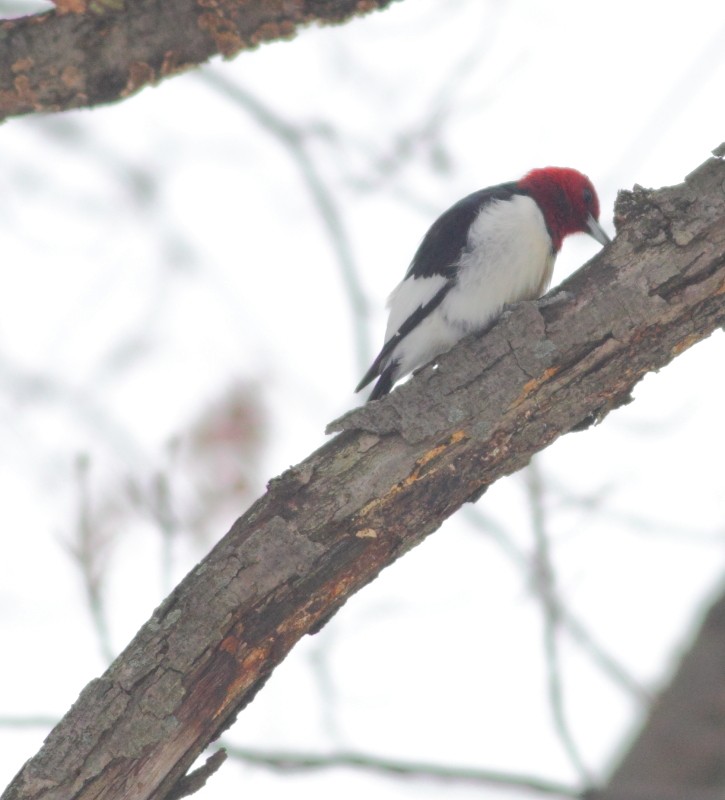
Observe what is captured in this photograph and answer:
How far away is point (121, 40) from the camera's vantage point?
3662mm

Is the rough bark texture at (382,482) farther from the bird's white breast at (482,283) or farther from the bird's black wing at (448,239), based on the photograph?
the bird's black wing at (448,239)

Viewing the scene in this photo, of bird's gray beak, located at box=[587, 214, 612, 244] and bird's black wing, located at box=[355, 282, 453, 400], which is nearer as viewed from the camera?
bird's black wing, located at box=[355, 282, 453, 400]

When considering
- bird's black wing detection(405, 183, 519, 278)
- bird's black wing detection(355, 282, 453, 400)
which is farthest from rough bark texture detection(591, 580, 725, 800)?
bird's black wing detection(405, 183, 519, 278)

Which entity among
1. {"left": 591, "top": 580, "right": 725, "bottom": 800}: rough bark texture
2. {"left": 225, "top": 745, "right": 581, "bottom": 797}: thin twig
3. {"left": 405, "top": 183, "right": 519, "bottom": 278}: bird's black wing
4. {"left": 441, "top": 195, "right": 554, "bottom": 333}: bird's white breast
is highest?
{"left": 405, "top": 183, "right": 519, "bottom": 278}: bird's black wing

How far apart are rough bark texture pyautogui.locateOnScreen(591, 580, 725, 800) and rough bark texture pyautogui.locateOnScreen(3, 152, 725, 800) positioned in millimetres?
1317

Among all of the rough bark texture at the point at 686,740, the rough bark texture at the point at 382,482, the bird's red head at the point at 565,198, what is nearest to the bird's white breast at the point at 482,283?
the bird's red head at the point at 565,198

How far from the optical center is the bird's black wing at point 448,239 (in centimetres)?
450

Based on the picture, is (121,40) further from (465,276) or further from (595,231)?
(595,231)

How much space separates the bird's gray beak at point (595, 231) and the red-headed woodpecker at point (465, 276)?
0.45m

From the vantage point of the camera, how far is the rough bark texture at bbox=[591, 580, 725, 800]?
1663 mm

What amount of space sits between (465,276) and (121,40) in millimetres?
1590

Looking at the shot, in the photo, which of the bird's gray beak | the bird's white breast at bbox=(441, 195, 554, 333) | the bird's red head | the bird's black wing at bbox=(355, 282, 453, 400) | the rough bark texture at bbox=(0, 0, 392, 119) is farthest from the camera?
the bird's gray beak

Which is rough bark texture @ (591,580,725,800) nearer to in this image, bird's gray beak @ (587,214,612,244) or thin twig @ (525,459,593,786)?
thin twig @ (525,459,593,786)

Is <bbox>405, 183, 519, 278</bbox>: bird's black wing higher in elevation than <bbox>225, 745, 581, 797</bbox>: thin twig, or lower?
higher
